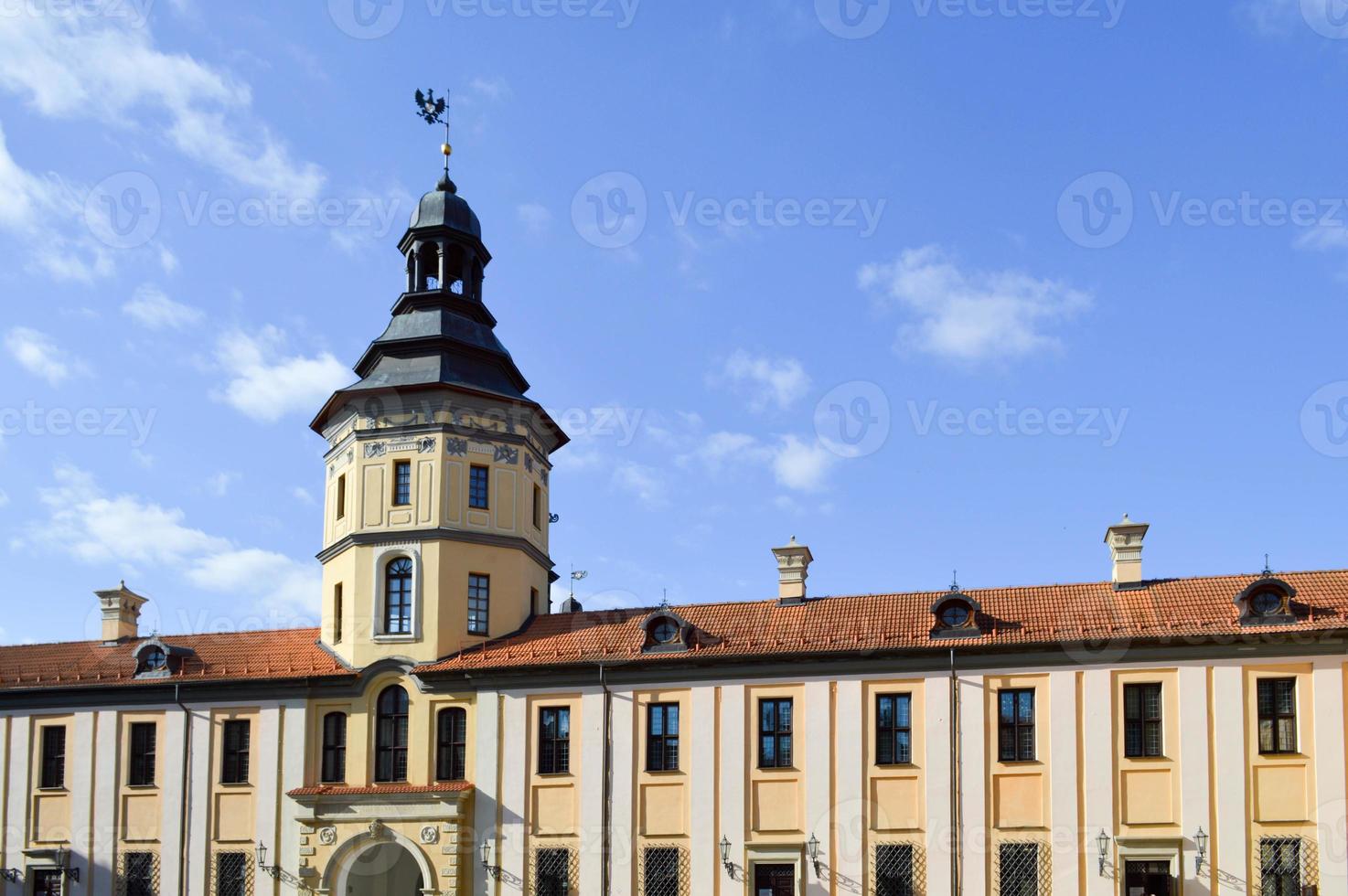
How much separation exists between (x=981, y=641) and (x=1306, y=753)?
22.3 ft

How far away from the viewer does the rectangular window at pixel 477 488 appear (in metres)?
38.7

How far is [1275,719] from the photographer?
1242 inches

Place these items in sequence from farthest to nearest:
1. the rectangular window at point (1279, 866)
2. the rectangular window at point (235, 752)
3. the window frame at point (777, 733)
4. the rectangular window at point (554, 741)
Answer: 1. the rectangular window at point (235, 752)
2. the rectangular window at point (554, 741)
3. the window frame at point (777, 733)
4. the rectangular window at point (1279, 866)

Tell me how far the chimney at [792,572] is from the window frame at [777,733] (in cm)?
280

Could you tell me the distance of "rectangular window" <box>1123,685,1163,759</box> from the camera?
1265 inches

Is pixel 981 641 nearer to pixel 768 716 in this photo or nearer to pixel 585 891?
pixel 768 716

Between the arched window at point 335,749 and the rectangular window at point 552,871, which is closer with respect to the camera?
the rectangular window at point 552,871

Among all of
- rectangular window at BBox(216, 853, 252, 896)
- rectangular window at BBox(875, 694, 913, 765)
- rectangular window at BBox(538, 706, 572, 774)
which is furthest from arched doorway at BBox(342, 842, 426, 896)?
rectangular window at BBox(875, 694, 913, 765)

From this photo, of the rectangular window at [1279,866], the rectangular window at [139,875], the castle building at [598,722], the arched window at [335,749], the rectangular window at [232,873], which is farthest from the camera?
the rectangular window at [139,875]

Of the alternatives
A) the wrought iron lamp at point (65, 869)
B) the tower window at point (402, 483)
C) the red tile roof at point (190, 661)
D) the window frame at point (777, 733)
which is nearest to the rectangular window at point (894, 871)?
the window frame at point (777, 733)

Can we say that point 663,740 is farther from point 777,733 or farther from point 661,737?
point 777,733

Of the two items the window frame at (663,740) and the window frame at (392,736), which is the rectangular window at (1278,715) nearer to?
the window frame at (663,740)

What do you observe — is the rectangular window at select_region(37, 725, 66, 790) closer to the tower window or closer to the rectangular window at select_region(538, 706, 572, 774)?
the tower window

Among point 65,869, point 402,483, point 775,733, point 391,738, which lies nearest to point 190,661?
point 65,869
